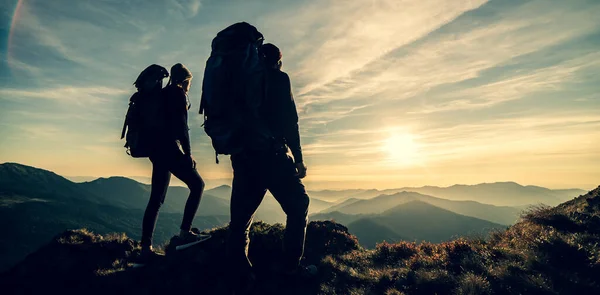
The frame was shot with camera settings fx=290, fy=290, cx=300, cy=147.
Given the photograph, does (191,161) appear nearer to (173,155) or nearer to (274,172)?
(173,155)

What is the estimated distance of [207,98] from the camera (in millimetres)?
3998

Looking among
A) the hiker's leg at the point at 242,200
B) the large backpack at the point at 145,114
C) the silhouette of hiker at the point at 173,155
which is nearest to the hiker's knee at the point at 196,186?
the silhouette of hiker at the point at 173,155

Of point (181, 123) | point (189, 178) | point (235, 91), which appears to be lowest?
point (189, 178)

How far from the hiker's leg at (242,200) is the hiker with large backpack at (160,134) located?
1626mm

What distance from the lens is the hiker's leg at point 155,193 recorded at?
539cm

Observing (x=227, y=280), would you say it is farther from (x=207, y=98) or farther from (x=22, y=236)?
(x=22, y=236)

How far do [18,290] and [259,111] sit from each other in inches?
197

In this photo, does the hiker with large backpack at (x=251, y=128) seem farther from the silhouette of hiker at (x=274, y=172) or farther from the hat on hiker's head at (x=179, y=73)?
the hat on hiker's head at (x=179, y=73)

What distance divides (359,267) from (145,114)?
16.7 ft

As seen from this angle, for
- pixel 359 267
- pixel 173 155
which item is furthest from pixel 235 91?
pixel 359 267

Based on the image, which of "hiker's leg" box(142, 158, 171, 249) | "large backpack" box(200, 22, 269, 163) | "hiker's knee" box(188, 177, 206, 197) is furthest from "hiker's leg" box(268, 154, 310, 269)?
"hiker's leg" box(142, 158, 171, 249)

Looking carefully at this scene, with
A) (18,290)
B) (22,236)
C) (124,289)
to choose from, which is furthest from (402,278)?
(22,236)

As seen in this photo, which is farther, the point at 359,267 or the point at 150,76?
the point at 359,267

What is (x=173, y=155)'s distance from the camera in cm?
532
